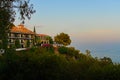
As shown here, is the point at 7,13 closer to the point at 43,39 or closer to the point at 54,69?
the point at 54,69

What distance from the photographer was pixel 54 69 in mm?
18531

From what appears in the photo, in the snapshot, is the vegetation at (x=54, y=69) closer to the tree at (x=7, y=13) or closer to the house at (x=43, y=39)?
the tree at (x=7, y=13)

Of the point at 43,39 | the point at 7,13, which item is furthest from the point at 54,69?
the point at 43,39

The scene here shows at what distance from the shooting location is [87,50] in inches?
2259

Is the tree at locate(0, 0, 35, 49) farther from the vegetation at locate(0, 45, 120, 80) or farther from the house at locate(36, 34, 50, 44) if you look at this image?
the house at locate(36, 34, 50, 44)

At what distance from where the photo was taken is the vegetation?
55.1 ft

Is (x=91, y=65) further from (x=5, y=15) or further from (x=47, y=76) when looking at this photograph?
(x=5, y=15)

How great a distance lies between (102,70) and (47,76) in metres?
2.99

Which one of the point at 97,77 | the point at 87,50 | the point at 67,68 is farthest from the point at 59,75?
the point at 87,50

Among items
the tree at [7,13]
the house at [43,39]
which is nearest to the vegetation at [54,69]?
the tree at [7,13]

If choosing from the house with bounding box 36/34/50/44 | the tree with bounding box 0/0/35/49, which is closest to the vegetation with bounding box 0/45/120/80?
the tree with bounding box 0/0/35/49

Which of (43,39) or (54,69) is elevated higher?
(43,39)

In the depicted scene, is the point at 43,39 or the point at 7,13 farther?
the point at 43,39

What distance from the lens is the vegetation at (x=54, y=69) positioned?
16781 millimetres
